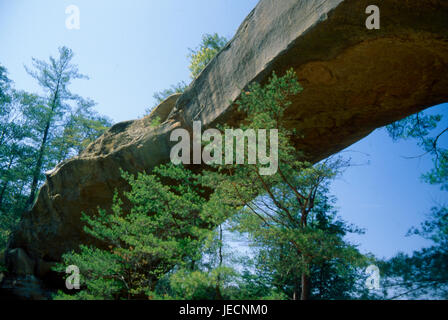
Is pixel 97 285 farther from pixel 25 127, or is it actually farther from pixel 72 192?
pixel 25 127

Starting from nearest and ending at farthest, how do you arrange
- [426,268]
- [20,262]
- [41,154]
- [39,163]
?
[426,268] < [20,262] < [39,163] < [41,154]

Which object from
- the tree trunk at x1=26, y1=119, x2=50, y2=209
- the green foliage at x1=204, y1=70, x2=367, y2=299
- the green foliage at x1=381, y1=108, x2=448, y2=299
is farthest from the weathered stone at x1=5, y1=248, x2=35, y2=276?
the green foliage at x1=381, y1=108, x2=448, y2=299

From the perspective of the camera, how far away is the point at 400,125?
292 inches

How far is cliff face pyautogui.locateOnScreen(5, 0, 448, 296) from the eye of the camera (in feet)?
14.1

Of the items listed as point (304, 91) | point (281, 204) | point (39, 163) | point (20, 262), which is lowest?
point (20, 262)

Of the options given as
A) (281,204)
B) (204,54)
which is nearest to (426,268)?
(281,204)

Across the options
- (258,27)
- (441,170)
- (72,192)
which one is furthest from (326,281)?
(72,192)

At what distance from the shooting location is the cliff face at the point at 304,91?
4.31 m

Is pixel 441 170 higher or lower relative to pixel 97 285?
higher

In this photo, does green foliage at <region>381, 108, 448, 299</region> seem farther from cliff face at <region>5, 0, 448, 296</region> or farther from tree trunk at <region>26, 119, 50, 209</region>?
tree trunk at <region>26, 119, 50, 209</region>

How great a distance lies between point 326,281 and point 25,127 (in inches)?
565

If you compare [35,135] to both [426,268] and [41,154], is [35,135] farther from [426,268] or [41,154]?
[426,268]

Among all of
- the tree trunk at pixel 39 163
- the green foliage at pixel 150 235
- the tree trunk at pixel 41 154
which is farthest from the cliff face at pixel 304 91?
the tree trunk at pixel 41 154

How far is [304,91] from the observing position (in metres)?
5.61
